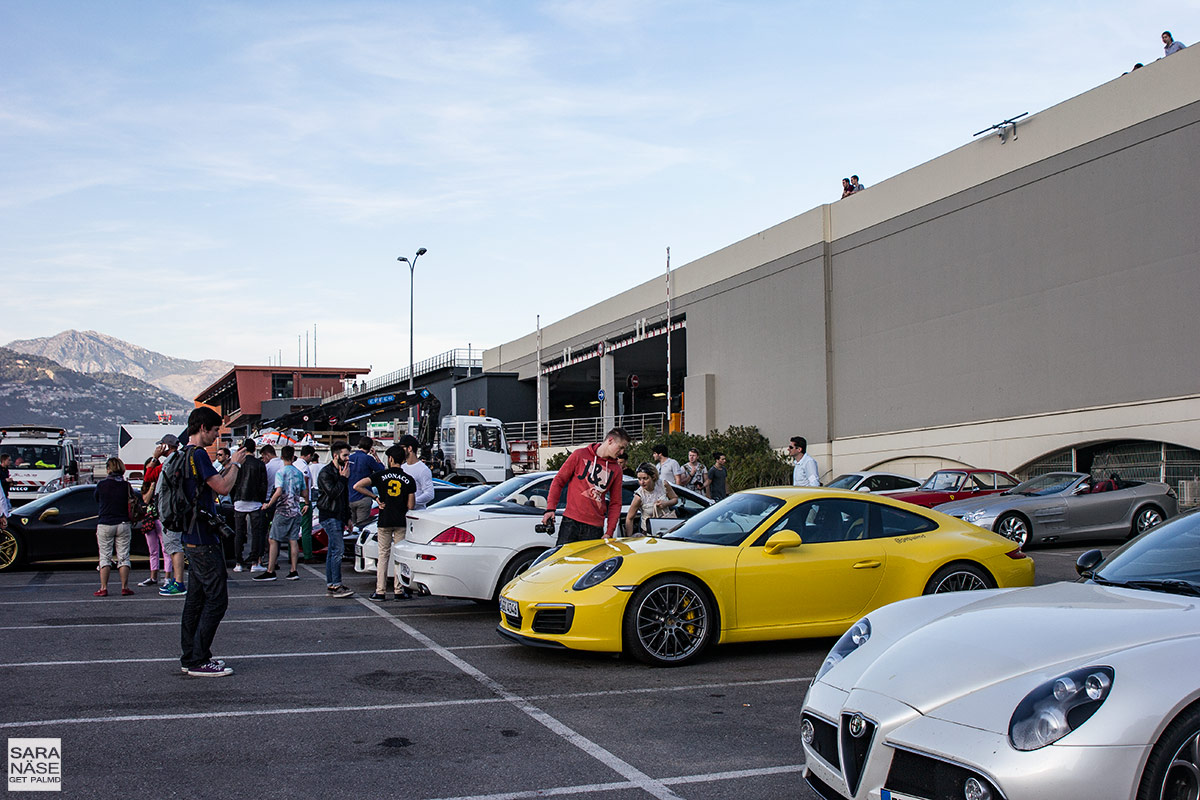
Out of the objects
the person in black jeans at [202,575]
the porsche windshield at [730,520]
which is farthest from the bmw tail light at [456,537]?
the person in black jeans at [202,575]

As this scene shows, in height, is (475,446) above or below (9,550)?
above

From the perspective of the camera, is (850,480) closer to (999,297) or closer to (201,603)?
(999,297)

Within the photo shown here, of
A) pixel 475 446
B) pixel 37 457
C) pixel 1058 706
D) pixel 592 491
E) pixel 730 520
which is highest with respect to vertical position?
pixel 475 446

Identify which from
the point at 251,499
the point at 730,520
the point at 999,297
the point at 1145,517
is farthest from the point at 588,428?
the point at 730,520

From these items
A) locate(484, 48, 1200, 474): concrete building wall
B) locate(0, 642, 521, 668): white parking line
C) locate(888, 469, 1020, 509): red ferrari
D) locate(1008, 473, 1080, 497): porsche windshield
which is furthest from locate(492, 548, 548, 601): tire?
locate(484, 48, 1200, 474): concrete building wall

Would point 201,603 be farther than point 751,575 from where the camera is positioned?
No

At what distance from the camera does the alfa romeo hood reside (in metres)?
3.61

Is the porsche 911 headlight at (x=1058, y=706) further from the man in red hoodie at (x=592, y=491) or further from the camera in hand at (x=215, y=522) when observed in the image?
the man in red hoodie at (x=592, y=491)

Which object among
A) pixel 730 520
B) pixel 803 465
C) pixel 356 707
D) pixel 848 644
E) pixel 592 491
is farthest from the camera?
pixel 803 465

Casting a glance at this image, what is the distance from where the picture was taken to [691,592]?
23.8 feet

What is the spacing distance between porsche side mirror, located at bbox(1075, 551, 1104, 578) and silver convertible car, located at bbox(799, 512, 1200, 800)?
2.24 ft

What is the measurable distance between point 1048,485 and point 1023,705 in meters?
14.2

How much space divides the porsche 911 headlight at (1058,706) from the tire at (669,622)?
12.8ft

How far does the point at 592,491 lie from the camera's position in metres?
8.99
